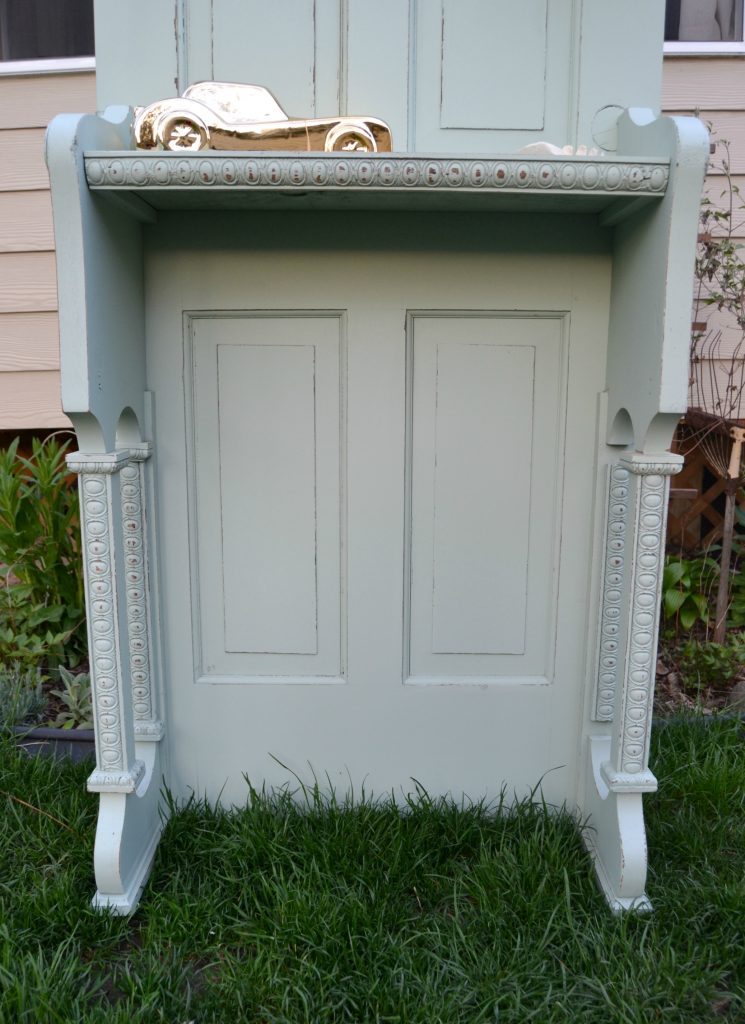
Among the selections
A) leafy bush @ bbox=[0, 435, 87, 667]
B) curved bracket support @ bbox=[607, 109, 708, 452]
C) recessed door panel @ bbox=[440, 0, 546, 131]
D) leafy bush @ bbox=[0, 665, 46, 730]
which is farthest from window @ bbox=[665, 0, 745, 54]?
leafy bush @ bbox=[0, 665, 46, 730]

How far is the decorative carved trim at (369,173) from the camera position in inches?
60.8

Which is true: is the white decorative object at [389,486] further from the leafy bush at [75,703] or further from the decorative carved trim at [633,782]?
the leafy bush at [75,703]

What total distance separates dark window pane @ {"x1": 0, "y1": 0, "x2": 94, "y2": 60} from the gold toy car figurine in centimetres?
208

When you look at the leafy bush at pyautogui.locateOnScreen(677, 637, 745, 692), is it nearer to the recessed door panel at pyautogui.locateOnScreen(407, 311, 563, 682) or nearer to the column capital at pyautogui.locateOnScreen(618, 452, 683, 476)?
the recessed door panel at pyautogui.locateOnScreen(407, 311, 563, 682)

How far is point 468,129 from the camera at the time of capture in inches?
75.3

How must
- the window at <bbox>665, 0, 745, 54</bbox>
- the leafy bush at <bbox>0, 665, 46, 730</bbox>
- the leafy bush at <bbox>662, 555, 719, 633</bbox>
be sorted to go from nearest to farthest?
the leafy bush at <bbox>0, 665, 46, 730</bbox>, the leafy bush at <bbox>662, 555, 719, 633</bbox>, the window at <bbox>665, 0, 745, 54</bbox>

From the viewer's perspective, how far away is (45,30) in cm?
338

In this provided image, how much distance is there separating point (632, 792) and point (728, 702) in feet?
4.27

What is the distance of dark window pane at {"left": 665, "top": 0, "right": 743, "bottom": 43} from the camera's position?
10.8 feet

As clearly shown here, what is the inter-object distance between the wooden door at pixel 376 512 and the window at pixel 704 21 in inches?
82.7

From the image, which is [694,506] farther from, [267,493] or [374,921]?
[374,921]

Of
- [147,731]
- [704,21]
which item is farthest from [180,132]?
[704,21]

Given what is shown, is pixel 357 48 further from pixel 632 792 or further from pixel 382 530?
pixel 632 792

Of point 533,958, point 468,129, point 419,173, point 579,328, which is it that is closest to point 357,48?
point 468,129
